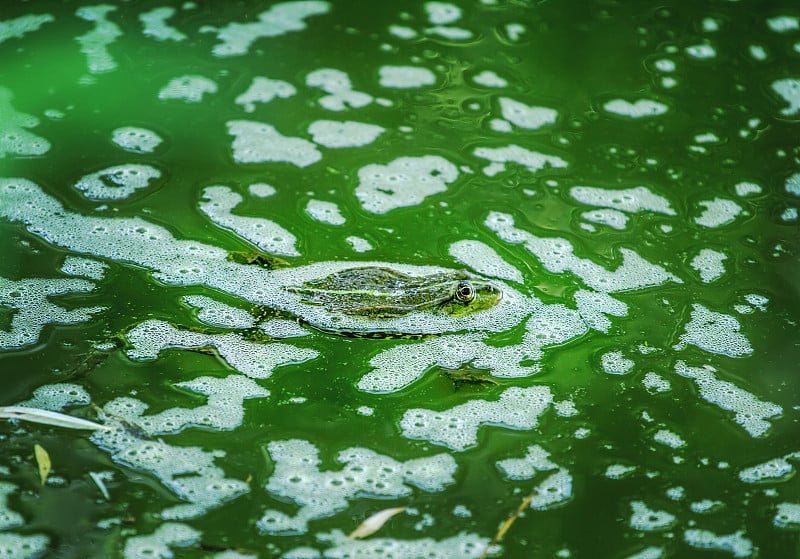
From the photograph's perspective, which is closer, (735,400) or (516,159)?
(735,400)

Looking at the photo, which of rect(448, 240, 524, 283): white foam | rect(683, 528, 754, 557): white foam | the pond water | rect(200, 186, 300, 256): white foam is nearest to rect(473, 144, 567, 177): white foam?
the pond water

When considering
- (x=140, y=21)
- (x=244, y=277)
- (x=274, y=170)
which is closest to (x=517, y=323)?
(x=244, y=277)

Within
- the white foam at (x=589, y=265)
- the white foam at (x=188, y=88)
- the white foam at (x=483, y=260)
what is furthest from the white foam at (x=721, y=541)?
the white foam at (x=188, y=88)

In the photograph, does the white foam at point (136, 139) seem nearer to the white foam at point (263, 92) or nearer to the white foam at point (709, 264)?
the white foam at point (263, 92)

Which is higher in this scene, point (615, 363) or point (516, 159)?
point (516, 159)

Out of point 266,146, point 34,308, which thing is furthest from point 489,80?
point 34,308

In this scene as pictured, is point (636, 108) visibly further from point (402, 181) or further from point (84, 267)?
point (84, 267)

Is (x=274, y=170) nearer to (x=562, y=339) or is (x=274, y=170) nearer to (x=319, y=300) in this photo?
(x=319, y=300)
